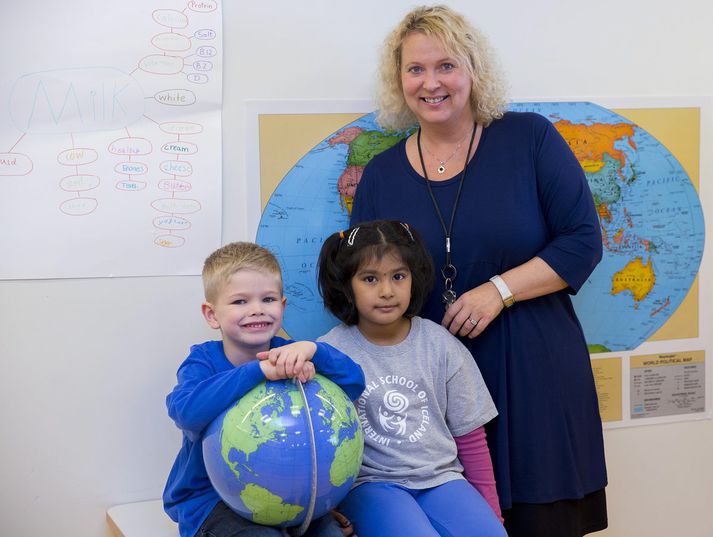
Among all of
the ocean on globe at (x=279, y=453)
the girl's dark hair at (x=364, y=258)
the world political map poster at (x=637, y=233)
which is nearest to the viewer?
the ocean on globe at (x=279, y=453)

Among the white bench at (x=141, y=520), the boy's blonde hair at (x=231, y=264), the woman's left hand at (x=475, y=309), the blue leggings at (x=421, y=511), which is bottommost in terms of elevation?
the white bench at (x=141, y=520)

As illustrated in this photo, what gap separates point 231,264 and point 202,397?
0.37 meters

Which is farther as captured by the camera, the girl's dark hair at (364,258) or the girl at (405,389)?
the girl's dark hair at (364,258)

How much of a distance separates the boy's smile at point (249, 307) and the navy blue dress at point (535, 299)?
0.61 m

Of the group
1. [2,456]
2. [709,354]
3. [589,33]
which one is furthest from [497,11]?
[2,456]

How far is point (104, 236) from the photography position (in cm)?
246

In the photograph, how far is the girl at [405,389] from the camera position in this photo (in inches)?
79.4

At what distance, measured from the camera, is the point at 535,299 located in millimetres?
2375

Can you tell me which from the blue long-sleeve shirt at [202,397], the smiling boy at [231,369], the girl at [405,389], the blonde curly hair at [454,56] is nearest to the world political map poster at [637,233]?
the blonde curly hair at [454,56]

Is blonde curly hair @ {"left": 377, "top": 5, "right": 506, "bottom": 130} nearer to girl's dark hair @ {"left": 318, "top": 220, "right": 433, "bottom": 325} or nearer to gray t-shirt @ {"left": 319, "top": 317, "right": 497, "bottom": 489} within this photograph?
girl's dark hair @ {"left": 318, "top": 220, "right": 433, "bottom": 325}

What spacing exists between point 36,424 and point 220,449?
41.8 inches

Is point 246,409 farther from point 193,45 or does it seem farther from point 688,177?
point 688,177

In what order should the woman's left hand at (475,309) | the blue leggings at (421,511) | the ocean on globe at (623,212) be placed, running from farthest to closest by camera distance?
the ocean on globe at (623,212), the woman's left hand at (475,309), the blue leggings at (421,511)

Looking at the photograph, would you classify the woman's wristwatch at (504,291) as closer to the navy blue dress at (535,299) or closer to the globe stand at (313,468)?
the navy blue dress at (535,299)
